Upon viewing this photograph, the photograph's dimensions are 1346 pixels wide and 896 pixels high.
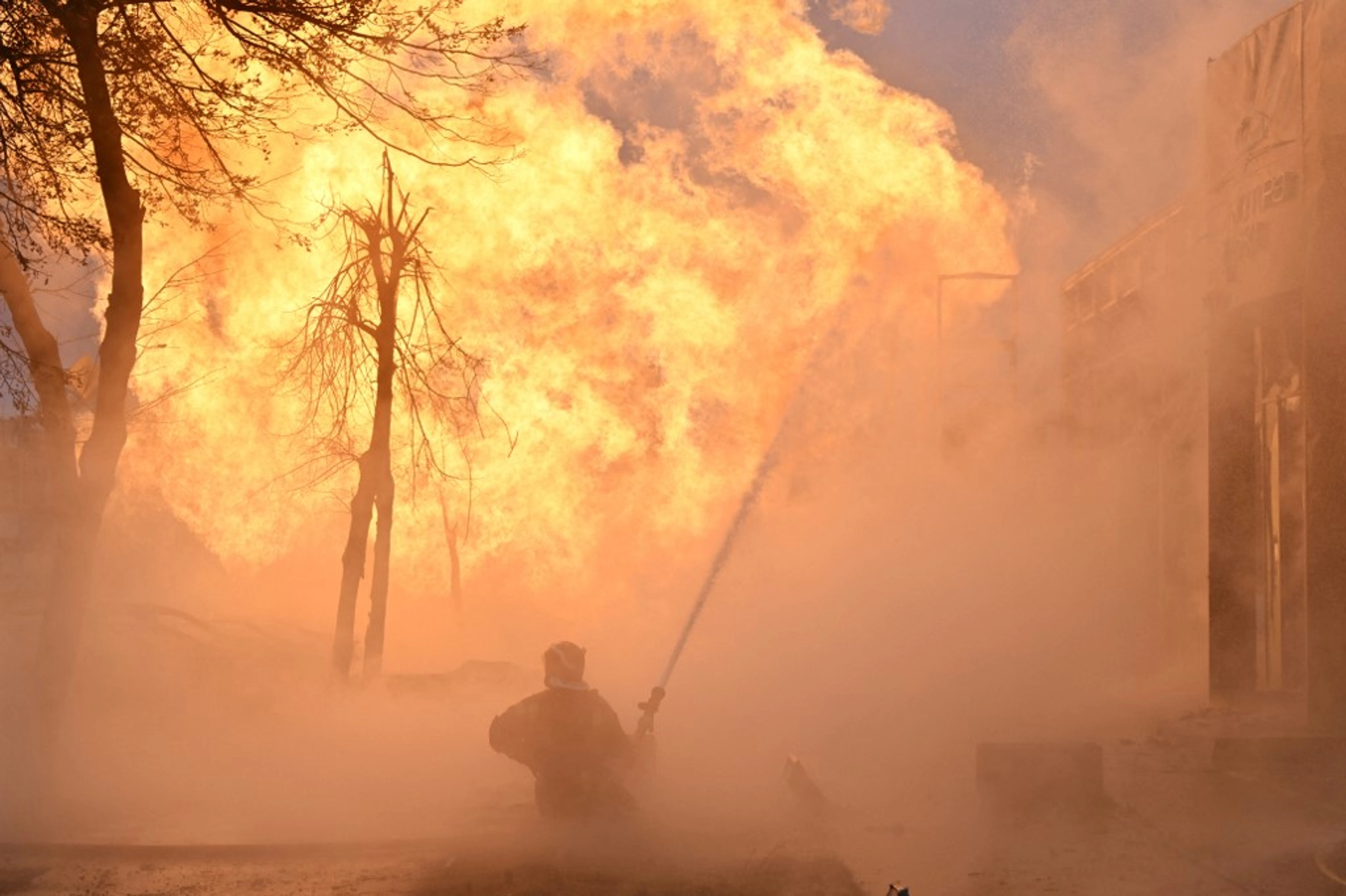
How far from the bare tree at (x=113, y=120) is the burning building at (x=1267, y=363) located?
7675 mm

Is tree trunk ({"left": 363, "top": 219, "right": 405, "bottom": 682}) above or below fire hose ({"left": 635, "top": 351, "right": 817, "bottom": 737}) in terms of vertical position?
above

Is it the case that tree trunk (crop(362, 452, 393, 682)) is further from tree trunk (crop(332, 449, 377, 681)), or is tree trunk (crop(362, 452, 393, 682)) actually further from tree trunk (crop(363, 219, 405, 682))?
tree trunk (crop(332, 449, 377, 681))

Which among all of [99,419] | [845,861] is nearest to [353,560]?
[99,419]

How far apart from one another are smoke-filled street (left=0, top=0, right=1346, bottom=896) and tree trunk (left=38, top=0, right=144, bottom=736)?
0.13 ft

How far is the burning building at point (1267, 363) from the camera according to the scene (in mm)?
13391

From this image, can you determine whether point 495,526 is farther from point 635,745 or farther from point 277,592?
point 635,745

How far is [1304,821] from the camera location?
9.32m

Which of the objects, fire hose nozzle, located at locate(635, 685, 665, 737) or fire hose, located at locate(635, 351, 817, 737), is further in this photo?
fire hose, located at locate(635, 351, 817, 737)

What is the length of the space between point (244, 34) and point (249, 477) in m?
15.7

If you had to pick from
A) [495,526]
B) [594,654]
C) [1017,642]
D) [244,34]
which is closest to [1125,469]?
[1017,642]

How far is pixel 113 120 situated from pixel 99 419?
2.25 metres

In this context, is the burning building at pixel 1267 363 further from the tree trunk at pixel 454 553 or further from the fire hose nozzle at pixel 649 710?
the tree trunk at pixel 454 553

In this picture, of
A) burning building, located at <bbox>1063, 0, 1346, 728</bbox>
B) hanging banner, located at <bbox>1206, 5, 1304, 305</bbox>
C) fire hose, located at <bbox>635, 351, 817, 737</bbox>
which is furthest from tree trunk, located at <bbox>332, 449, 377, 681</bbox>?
hanging banner, located at <bbox>1206, 5, 1304, 305</bbox>

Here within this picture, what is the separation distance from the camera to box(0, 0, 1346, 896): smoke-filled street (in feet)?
31.1
